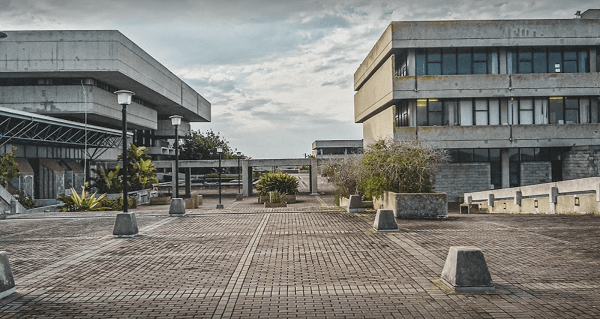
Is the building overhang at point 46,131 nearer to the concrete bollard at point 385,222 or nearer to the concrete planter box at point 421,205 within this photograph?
the concrete planter box at point 421,205

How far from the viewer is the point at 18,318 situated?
6473 millimetres

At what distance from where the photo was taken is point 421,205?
17219 mm

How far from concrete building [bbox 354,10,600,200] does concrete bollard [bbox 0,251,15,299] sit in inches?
1166

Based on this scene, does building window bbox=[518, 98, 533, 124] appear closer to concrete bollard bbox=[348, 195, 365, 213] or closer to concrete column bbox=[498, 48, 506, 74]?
concrete column bbox=[498, 48, 506, 74]

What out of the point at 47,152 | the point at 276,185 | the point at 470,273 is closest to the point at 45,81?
the point at 47,152

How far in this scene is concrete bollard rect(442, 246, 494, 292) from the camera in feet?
24.3

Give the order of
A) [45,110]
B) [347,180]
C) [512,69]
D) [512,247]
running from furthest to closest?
[45,110], [512,69], [347,180], [512,247]

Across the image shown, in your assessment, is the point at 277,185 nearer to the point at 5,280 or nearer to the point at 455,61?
the point at 455,61

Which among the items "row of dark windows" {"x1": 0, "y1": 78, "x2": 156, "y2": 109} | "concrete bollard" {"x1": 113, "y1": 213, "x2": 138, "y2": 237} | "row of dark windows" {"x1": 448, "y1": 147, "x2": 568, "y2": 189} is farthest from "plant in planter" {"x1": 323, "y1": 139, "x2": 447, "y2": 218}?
"row of dark windows" {"x1": 0, "y1": 78, "x2": 156, "y2": 109}

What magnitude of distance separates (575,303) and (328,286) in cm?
346

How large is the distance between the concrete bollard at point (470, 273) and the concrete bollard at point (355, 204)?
1207cm

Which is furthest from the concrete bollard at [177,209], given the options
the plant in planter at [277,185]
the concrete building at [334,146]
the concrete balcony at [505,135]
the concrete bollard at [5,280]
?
the concrete building at [334,146]

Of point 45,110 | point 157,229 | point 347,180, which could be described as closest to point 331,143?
point 45,110

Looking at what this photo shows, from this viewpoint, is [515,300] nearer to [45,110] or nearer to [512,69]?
[512,69]
